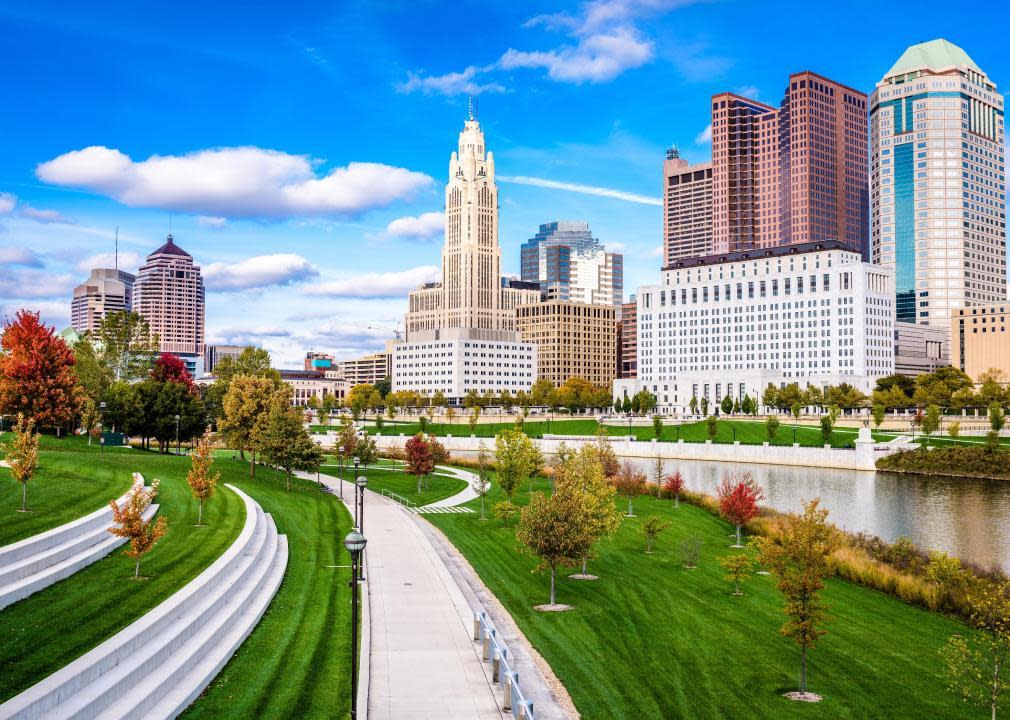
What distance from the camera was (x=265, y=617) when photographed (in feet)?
90.5

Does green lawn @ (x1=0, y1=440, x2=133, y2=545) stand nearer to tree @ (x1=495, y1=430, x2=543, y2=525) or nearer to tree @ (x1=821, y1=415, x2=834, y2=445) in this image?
tree @ (x1=495, y1=430, x2=543, y2=525)

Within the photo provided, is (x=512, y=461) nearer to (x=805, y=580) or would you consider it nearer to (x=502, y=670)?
(x=805, y=580)

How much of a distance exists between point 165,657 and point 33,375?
46976mm

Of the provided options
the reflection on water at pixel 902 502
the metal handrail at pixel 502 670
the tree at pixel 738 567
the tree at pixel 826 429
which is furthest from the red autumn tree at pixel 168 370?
the tree at pixel 826 429

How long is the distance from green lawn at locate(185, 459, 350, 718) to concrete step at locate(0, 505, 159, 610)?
17.8 feet

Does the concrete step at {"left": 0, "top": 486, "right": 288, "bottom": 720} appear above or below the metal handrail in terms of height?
above

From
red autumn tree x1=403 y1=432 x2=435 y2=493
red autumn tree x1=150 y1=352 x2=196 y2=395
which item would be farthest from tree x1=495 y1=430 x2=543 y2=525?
red autumn tree x1=150 y1=352 x2=196 y2=395

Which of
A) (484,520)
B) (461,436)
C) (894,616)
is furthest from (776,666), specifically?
(461,436)

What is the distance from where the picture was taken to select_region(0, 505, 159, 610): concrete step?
22297 mm

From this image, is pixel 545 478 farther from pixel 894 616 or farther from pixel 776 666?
pixel 776 666

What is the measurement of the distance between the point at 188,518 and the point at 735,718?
24.3 meters

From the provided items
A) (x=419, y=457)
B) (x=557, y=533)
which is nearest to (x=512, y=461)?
(x=419, y=457)

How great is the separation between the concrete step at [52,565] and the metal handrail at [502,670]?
11921 mm

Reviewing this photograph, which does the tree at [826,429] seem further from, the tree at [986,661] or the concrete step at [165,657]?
the concrete step at [165,657]
